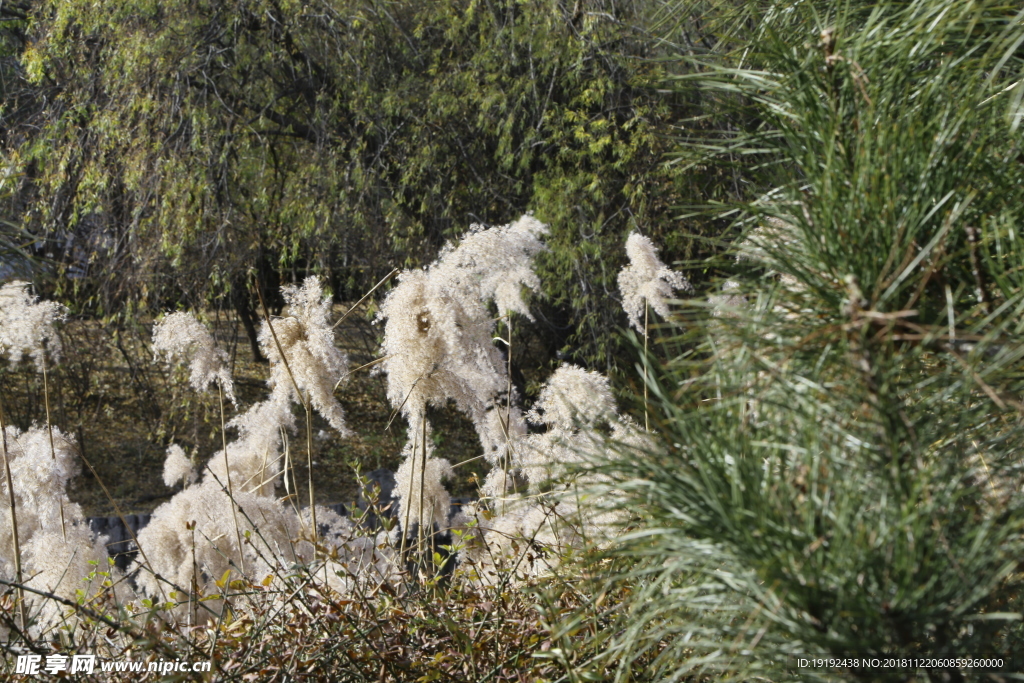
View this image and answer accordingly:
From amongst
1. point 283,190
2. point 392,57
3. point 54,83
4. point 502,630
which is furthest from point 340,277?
point 502,630

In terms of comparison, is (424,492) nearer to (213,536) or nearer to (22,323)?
(213,536)

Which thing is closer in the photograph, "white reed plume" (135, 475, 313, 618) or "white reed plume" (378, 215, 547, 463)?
"white reed plume" (378, 215, 547, 463)

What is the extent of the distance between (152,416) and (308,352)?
256 inches

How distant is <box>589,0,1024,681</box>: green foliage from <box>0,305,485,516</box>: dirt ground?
603 centimetres

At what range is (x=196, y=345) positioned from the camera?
98.8 inches

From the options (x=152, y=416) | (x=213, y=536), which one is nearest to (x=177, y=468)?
(x=213, y=536)

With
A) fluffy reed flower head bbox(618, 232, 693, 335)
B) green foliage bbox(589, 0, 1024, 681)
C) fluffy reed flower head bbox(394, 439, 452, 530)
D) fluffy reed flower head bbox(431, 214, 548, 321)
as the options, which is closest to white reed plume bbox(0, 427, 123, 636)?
fluffy reed flower head bbox(394, 439, 452, 530)

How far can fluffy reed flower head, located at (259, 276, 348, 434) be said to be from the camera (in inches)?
87.0

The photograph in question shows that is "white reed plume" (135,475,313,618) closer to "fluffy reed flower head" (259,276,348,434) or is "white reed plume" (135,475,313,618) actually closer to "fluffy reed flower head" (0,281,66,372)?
"fluffy reed flower head" (259,276,348,434)

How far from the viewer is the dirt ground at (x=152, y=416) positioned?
288 inches

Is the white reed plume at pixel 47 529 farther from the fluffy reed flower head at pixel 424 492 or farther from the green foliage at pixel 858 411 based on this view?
the green foliage at pixel 858 411

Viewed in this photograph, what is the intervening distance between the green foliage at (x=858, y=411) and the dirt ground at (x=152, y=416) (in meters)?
6.03

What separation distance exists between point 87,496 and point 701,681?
725 cm

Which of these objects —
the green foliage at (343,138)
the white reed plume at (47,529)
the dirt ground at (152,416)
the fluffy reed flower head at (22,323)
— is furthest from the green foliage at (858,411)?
the dirt ground at (152,416)
